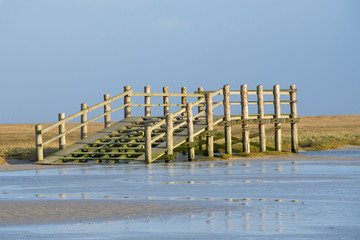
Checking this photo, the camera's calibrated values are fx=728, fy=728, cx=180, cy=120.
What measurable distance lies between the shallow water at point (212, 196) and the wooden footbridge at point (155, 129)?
231 cm

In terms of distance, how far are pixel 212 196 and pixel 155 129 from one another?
15308 millimetres

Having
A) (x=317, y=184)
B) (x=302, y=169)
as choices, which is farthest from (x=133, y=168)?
(x=317, y=184)

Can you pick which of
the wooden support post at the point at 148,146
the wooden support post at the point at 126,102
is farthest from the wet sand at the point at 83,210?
the wooden support post at the point at 126,102

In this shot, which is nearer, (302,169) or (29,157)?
(302,169)

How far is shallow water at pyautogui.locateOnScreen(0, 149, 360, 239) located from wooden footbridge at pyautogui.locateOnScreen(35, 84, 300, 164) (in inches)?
90.9

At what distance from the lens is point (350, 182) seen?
1596cm

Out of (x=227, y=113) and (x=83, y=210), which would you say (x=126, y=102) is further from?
(x=83, y=210)

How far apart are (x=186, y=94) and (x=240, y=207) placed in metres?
20.4

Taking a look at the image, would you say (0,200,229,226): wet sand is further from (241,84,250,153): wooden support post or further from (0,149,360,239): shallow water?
(241,84,250,153): wooden support post

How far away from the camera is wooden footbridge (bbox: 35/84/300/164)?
26016 mm

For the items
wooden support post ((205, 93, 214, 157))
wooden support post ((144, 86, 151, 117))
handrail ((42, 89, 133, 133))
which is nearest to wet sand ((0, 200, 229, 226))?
handrail ((42, 89, 133, 133))

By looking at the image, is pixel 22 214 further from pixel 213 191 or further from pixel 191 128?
pixel 191 128

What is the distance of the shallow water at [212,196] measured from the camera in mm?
8828

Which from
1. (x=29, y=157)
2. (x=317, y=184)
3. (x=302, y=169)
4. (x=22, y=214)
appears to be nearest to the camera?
(x=22, y=214)
